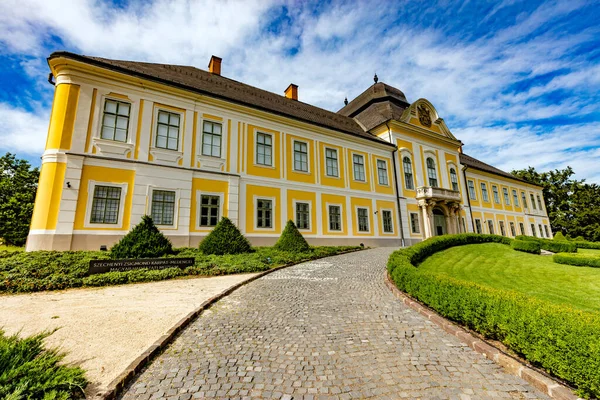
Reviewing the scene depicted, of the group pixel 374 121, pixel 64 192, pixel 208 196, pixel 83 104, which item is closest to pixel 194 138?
pixel 208 196

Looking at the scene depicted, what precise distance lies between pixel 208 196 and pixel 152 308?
10194 mm

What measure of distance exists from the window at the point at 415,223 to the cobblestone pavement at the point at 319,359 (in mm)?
18989

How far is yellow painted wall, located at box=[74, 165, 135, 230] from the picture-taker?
1234 centimetres

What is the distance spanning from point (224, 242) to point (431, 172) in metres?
22.0

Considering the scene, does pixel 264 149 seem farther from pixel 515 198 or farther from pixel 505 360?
pixel 515 198

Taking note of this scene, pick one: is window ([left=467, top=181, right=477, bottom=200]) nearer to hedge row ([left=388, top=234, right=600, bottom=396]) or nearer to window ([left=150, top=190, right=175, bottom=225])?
hedge row ([left=388, top=234, right=600, bottom=396])

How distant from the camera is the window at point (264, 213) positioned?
→ 1700 cm

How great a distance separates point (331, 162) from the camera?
21.1 meters

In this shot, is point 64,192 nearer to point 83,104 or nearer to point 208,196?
point 83,104

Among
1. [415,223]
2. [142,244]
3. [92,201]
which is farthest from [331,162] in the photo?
[92,201]

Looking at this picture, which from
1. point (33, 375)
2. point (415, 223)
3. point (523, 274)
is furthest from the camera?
point (415, 223)

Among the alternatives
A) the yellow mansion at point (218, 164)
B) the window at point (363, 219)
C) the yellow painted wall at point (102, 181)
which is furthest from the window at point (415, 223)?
the yellow painted wall at point (102, 181)

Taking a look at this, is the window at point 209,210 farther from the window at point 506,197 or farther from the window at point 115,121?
the window at point 506,197

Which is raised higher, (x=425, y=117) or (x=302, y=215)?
(x=425, y=117)
